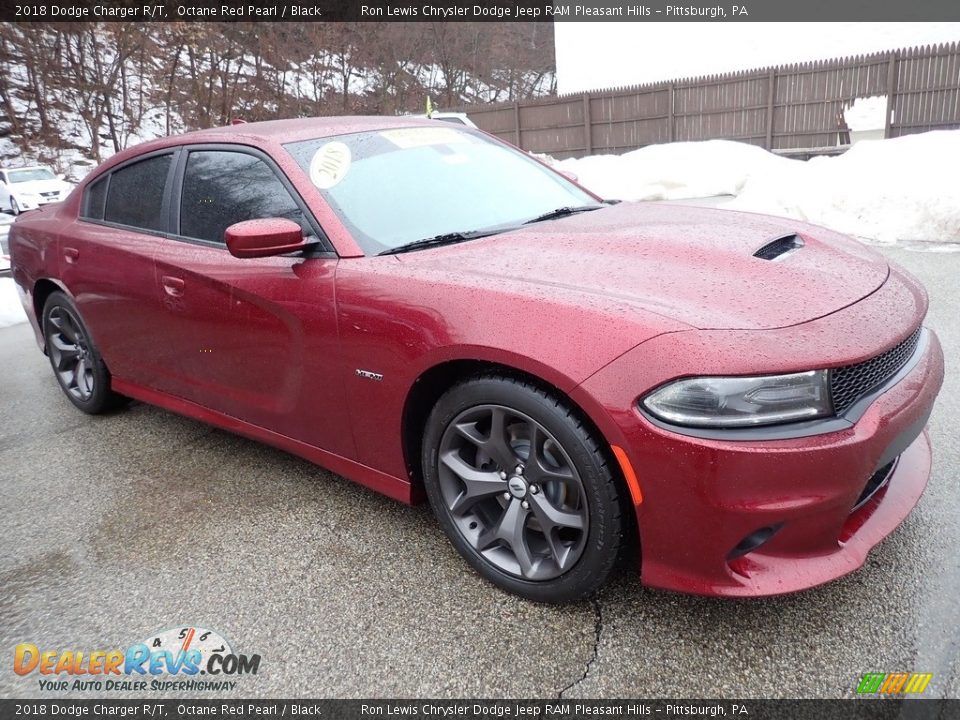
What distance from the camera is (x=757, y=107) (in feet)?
50.4

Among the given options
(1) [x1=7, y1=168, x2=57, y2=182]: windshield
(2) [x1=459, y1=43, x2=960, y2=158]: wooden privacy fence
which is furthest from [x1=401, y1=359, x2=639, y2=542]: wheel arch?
(1) [x1=7, y1=168, x2=57, y2=182]: windshield

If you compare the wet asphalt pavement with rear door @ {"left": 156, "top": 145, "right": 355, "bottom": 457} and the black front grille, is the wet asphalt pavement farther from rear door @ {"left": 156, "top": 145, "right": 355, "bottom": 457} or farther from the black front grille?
the black front grille

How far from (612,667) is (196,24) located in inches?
1103

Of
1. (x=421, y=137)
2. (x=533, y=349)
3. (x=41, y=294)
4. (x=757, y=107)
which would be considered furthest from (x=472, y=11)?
(x=533, y=349)

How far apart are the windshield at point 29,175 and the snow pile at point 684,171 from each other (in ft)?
44.0

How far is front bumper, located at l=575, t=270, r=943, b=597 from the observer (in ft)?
5.55

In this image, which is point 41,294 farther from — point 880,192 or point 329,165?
point 880,192

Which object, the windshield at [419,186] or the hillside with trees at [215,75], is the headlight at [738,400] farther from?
the hillside with trees at [215,75]

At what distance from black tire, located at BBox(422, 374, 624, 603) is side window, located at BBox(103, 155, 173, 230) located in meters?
1.91

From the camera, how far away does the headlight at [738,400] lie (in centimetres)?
171

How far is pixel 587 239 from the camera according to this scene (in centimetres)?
240

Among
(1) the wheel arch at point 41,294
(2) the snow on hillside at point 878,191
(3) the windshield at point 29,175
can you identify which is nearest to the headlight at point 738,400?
(1) the wheel arch at point 41,294

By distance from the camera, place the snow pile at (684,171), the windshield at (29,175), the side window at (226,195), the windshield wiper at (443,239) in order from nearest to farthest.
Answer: the windshield wiper at (443,239)
the side window at (226,195)
the snow pile at (684,171)
the windshield at (29,175)

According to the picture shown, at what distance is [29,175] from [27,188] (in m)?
0.85
